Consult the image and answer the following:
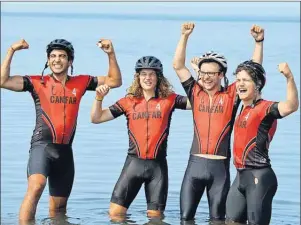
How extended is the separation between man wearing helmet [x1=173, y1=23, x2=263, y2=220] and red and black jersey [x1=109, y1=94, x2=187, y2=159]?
0.47 metres

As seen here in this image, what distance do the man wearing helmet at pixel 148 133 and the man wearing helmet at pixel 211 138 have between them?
471mm

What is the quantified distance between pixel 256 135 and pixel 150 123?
5.99 ft

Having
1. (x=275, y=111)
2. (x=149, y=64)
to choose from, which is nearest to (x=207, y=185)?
(x=275, y=111)

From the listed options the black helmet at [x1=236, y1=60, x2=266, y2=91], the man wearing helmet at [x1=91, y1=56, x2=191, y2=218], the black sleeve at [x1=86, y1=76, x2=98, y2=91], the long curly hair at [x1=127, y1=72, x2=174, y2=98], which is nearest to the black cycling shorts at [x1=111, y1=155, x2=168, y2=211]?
the man wearing helmet at [x1=91, y1=56, x2=191, y2=218]

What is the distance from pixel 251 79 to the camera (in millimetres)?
17031

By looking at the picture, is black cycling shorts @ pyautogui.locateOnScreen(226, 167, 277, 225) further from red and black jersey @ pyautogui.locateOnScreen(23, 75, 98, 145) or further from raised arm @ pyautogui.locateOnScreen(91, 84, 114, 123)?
red and black jersey @ pyautogui.locateOnScreen(23, 75, 98, 145)

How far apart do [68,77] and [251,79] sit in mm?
2774

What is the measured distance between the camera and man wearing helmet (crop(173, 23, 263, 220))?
58.5 feet

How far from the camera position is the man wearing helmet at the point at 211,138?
1783cm

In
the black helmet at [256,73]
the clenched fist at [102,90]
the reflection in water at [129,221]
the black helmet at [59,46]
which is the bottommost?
the reflection in water at [129,221]

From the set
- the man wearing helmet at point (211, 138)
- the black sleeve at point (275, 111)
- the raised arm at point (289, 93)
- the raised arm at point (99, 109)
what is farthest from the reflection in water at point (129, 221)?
the raised arm at point (289, 93)

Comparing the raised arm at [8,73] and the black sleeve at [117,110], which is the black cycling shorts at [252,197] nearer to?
the black sleeve at [117,110]

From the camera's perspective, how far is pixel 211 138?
17.9m

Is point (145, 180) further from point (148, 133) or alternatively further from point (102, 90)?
point (102, 90)
